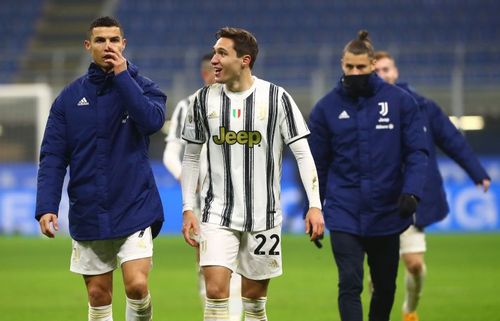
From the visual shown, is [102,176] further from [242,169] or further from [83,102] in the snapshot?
[242,169]

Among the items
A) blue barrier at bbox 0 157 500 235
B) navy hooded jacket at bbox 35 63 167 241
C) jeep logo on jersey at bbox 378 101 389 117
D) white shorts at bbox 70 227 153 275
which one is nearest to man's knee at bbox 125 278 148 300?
white shorts at bbox 70 227 153 275

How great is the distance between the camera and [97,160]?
670 centimetres

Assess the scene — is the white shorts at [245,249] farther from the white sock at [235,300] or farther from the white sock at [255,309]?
the white sock at [235,300]

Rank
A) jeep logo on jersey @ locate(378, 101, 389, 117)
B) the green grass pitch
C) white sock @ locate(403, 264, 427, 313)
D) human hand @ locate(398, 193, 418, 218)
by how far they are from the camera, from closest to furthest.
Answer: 1. human hand @ locate(398, 193, 418, 218)
2. jeep logo on jersey @ locate(378, 101, 389, 117)
3. white sock @ locate(403, 264, 427, 313)
4. the green grass pitch

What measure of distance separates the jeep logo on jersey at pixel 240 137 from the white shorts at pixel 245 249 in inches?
21.0

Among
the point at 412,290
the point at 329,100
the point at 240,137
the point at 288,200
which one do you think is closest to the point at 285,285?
the point at 412,290

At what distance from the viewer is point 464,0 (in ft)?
98.4

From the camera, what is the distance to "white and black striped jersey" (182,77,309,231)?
6711 mm

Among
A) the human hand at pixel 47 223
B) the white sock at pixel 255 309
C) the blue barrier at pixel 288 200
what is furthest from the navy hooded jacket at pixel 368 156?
the blue barrier at pixel 288 200

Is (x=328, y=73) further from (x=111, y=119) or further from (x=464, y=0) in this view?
(x=111, y=119)

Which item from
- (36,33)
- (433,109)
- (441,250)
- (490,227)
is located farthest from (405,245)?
(36,33)

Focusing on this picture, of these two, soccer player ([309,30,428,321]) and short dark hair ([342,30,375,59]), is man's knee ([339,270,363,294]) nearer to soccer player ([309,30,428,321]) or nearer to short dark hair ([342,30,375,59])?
soccer player ([309,30,428,321])

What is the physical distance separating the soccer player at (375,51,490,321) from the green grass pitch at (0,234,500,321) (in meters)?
0.55

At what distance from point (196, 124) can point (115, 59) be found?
0.67 metres
